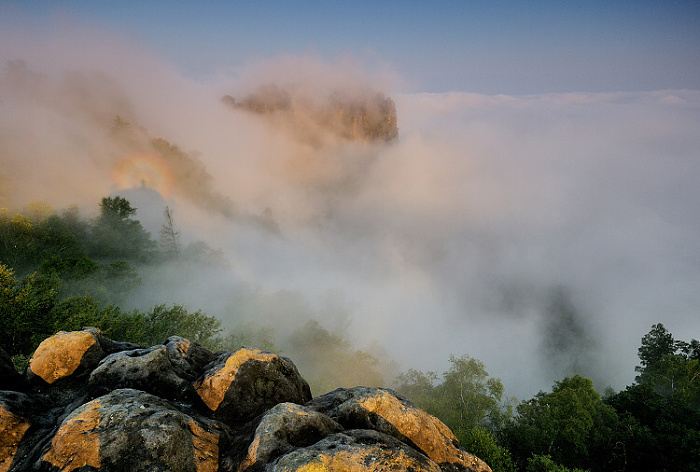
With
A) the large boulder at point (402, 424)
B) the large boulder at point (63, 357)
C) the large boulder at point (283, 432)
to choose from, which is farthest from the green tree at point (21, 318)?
the large boulder at point (402, 424)

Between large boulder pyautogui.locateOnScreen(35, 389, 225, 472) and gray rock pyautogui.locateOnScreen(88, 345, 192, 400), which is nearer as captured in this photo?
large boulder pyautogui.locateOnScreen(35, 389, 225, 472)

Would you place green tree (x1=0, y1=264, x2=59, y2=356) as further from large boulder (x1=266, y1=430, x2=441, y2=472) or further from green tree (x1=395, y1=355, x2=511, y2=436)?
green tree (x1=395, y1=355, x2=511, y2=436)

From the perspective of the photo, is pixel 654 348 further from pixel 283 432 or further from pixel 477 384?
pixel 283 432

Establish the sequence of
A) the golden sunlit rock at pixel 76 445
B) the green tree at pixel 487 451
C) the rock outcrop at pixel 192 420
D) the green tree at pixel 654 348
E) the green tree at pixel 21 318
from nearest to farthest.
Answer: the golden sunlit rock at pixel 76 445 → the rock outcrop at pixel 192 420 → the green tree at pixel 487 451 → the green tree at pixel 21 318 → the green tree at pixel 654 348

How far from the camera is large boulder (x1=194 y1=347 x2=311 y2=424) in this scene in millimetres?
13195

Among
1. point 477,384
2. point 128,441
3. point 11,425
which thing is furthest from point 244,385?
point 477,384

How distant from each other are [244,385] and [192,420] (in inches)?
119

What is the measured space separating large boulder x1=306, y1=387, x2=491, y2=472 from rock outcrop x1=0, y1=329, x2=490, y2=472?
5 centimetres

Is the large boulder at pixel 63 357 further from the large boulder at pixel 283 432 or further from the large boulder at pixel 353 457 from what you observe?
the large boulder at pixel 353 457

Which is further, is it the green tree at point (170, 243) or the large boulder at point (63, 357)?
the green tree at point (170, 243)

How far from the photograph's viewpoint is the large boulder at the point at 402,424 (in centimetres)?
1240

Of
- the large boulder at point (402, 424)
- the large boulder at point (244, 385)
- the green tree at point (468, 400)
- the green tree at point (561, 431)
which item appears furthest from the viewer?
the green tree at point (468, 400)

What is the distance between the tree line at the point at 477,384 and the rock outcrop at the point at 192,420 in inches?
699

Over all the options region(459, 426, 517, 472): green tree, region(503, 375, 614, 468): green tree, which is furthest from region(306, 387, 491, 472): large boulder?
region(503, 375, 614, 468): green tree
